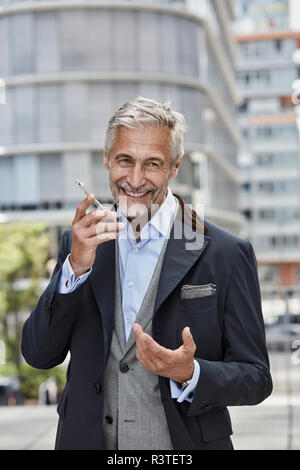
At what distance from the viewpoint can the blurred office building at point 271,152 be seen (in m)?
74.4

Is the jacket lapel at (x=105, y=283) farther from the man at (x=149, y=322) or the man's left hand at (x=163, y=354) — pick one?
the man's left hand at (x=163, y=354)

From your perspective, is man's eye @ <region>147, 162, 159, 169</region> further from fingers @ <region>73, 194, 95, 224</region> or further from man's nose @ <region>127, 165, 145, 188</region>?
fingers @ <region>73, 194, 95, 224</region>

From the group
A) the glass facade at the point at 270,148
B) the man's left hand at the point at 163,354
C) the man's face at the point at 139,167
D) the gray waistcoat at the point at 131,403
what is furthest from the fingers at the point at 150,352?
the glass facade at the point at 270,148

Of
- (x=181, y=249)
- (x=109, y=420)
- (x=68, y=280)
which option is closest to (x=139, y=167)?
(x=181, y=249)

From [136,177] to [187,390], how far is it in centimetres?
60

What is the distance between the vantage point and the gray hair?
226cm

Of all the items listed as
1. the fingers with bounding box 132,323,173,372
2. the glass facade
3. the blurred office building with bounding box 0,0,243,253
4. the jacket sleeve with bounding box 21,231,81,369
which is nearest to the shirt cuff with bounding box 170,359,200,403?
the fingers with bounding box 132,323,173,372

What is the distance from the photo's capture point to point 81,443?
2.22 meters

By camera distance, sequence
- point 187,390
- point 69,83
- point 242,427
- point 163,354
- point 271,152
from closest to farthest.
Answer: point 163,354, point 187,390, point 242,427, point 69,83, point 271,152

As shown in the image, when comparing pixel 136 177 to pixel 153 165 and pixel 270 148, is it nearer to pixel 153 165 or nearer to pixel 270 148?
pixel 153 165

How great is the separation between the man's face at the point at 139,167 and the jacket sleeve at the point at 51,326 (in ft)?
0.80

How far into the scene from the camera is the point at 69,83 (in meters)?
35.2

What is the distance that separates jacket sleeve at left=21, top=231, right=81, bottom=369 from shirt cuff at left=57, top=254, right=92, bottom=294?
1cm
